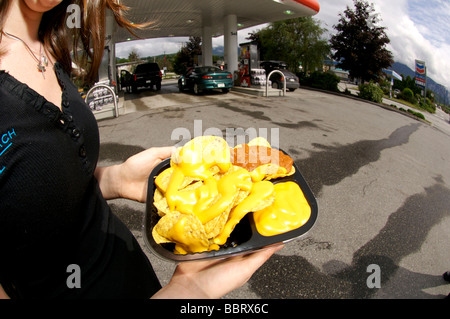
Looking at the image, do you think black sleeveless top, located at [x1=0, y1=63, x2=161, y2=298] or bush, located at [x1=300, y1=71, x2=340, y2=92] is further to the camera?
bush, located at [x1=300, y1=71, x2=340, y2=92]

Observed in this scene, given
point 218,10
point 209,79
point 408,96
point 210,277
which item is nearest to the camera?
point 210,277

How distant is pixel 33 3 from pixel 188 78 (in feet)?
51.4

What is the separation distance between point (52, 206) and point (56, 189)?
6 cm

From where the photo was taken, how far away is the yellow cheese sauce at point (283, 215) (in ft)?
4.08

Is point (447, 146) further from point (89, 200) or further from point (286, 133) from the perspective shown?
point (89, 200)

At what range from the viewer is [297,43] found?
106 feet

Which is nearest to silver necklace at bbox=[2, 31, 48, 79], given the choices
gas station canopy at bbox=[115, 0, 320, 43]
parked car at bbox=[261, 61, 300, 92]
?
gas station canopy at bbox=[115, 0, 320, 43]

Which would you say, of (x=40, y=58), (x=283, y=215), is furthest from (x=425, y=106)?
(x=40, y=58)

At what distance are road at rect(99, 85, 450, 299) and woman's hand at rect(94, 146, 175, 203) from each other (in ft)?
1.85

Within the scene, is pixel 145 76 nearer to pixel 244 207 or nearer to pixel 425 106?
pixel 244 207

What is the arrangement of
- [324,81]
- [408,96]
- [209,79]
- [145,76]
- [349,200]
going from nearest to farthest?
[349,200] → [209,79] → [145,76] → [324,81] → [408,96]

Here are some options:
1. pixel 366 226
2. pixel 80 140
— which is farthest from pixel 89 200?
pixel 366 226

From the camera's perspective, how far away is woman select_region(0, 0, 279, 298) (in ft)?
2.88

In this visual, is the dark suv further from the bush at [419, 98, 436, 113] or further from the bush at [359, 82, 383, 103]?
the bush at [419, 98, 436, 113]
